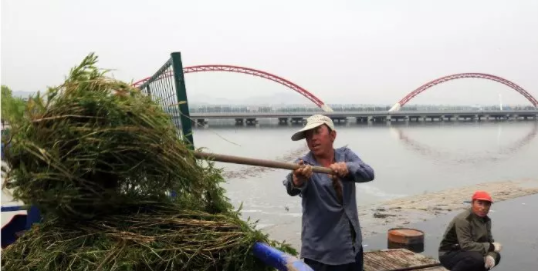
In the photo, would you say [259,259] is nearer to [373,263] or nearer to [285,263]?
[285,263]

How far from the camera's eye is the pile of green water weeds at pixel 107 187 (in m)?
1.73

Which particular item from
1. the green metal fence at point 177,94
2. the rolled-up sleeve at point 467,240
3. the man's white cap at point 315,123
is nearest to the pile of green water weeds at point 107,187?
the green metal fence at point 177,94

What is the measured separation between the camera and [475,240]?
465cm

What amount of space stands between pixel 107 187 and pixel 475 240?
13.5 feet

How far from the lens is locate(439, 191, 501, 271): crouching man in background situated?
14.8 ft

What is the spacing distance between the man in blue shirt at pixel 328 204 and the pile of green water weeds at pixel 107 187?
0.86 metres

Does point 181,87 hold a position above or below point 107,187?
above

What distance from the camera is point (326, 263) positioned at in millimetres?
2832

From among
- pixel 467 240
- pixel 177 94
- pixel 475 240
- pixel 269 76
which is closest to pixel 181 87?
pixel 177 94

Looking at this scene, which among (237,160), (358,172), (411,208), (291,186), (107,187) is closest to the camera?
(107,187)

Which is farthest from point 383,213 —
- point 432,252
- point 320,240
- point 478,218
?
point 320,240

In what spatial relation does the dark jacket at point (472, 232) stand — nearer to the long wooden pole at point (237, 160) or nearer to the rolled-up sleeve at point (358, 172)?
the rolled-up sleeve at point (358, 172)

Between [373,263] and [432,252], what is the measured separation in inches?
94.5

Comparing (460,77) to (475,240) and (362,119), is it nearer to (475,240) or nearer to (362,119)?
(362,119)
